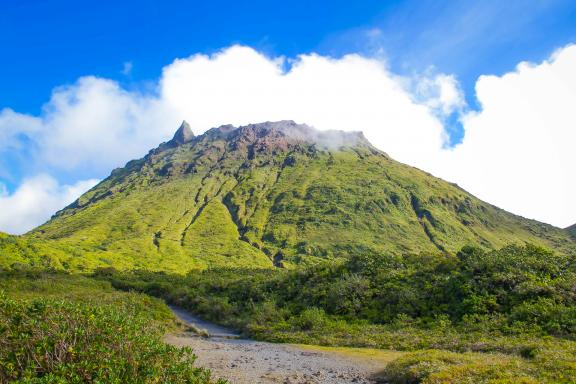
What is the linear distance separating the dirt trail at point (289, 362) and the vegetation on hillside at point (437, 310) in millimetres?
2301

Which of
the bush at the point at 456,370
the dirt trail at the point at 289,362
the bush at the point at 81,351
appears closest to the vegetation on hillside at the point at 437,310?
the bush at the point at 456,370

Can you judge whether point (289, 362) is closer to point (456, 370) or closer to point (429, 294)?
point (456, 370)

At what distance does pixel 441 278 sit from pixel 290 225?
144092mm

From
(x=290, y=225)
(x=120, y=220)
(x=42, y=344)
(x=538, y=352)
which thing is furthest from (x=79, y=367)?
(x=120, y=220)

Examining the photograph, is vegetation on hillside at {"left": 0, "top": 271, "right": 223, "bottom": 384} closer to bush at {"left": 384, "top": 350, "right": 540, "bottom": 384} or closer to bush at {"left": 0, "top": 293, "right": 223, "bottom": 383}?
bush at {"left": 0, "top": 293, "right": 223, "bottom": 383}

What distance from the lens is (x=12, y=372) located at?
10586 millimetres

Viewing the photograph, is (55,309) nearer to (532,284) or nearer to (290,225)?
(532,284)

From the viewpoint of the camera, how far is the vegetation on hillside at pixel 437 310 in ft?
66.6

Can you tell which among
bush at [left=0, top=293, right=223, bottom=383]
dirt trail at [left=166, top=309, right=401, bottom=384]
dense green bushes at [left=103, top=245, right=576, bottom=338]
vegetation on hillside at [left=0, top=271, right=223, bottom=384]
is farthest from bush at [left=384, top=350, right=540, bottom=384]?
bush at [left=0, top=293, right=223, bottom=383]

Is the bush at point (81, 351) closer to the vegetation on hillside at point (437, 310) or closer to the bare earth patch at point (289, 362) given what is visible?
the bare earth patch at point (289, 362)

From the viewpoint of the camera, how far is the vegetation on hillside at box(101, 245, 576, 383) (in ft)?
66.6

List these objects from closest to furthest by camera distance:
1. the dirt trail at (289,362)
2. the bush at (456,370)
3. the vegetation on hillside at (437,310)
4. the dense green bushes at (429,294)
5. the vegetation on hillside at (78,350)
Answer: the vegetation on hillside at (78,350) → the bush at (456,370) → the vegetation on hillside at (437,310) → the dirt trail at (289,362) → the dense green bushes at (429,294)

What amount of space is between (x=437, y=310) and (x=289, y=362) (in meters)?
15.4

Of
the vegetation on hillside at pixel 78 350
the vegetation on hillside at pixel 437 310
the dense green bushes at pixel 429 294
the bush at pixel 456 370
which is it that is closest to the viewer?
the vegetation on hillside at pixel 78 350
